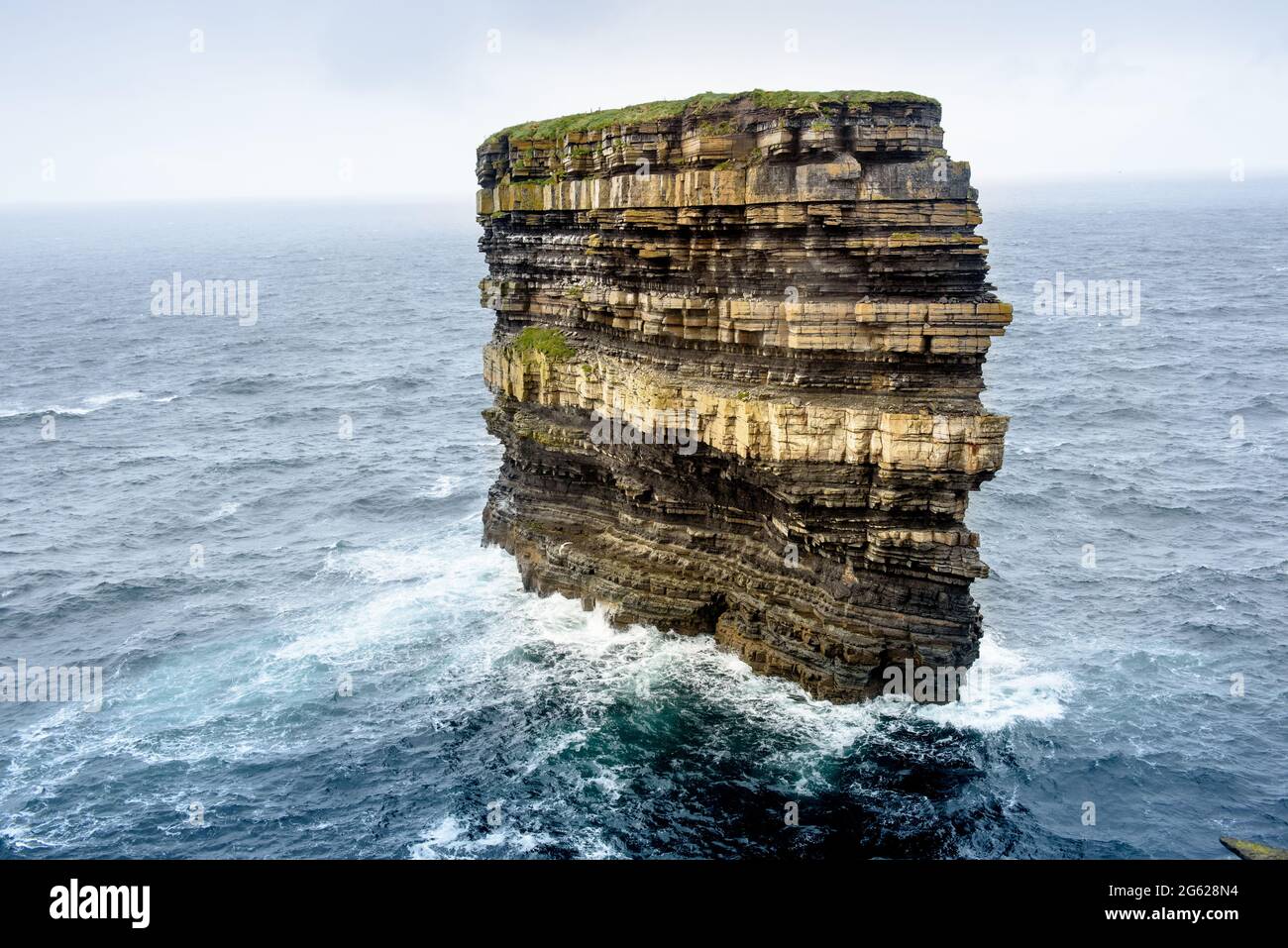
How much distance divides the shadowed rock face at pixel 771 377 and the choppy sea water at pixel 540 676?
334cm

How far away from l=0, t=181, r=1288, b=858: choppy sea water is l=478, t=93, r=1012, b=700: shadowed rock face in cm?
334

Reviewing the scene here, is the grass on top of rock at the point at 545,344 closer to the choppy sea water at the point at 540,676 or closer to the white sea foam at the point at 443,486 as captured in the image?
the choppy sea water at the point at 540,676

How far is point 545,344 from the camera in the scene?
2376 inches

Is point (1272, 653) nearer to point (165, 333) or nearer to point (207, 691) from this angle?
point (207, 691)

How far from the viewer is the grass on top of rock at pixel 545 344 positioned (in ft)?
195

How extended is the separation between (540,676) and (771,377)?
17.4m

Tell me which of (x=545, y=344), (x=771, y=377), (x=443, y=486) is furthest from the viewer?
(x=443, y=486)

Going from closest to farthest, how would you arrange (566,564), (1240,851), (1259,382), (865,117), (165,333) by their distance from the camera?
(1240,851) → (865,117) → (566,564) → (1259,382) → (165,333)

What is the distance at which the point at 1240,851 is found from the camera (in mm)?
34812

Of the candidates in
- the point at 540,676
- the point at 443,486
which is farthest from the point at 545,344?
the point at 443,486

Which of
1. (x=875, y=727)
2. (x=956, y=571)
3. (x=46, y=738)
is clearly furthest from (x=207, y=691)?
(x=956, y=571)

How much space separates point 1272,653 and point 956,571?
1723cm

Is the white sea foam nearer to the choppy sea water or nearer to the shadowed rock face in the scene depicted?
the choppy sea water

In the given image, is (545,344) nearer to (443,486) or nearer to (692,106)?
(692,106)
